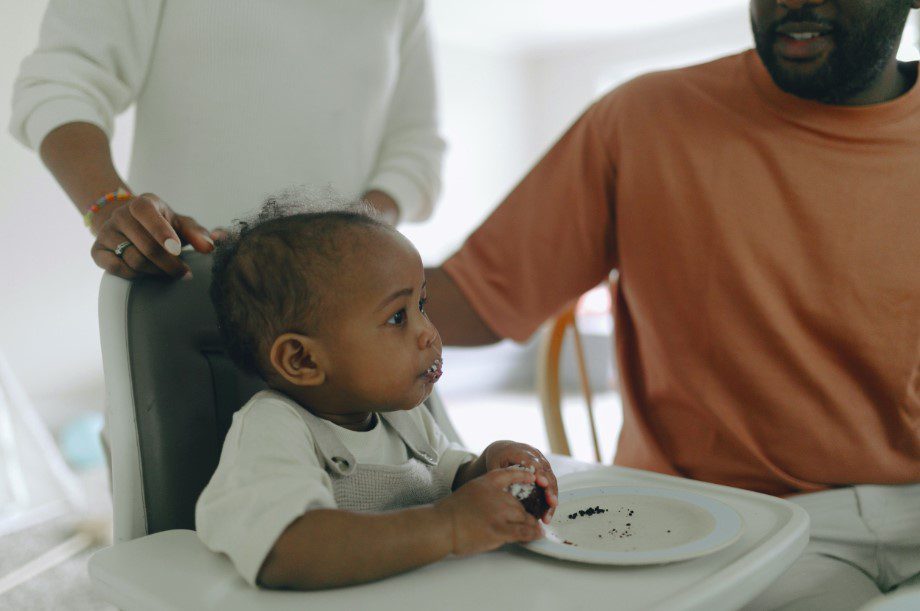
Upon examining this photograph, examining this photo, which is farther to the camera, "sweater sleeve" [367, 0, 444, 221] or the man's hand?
"sweater sleeve" [367, 0, 444, 221]

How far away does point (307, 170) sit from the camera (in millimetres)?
1396

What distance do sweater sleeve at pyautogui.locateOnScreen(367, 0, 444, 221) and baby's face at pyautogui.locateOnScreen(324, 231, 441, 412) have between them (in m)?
0.71

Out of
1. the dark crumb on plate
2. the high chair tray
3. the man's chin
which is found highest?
the man's chin

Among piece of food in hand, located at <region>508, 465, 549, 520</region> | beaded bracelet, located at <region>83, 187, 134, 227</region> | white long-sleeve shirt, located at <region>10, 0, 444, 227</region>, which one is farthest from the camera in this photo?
white long-sleeve shirt, located at <region>10, 0, 444, 227</region>

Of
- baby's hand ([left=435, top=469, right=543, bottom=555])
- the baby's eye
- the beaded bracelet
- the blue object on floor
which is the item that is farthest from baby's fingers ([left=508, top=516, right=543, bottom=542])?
the blue object on floor

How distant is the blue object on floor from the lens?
12.3 ft

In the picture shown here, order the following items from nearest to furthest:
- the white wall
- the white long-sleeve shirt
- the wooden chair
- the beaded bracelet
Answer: the beaded bracelet < the white long-sleeve shirt < the wooden chair < the white wall

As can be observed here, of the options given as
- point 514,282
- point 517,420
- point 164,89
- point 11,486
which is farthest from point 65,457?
point 514,282

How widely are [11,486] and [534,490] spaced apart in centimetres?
310

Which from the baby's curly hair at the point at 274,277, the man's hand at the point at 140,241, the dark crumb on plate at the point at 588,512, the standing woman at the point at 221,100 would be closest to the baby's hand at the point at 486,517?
the dark crumb on plate at the point at 588,512

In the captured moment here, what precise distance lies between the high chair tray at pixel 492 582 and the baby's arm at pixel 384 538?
0.06ft

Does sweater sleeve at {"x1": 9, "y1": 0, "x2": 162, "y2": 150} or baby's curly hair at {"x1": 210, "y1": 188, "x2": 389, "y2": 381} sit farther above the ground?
sweater sleeve at {"x1": 9, "y1": 0, "x2": 162, "y2": 150}

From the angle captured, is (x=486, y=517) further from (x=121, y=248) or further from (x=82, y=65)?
(x=82, y=65)

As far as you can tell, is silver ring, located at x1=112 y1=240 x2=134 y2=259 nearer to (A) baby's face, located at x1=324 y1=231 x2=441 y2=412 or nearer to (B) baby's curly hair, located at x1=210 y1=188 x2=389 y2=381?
(B) baby's curly hair, located at x1=210 y1=188 x2=389 y2=381
